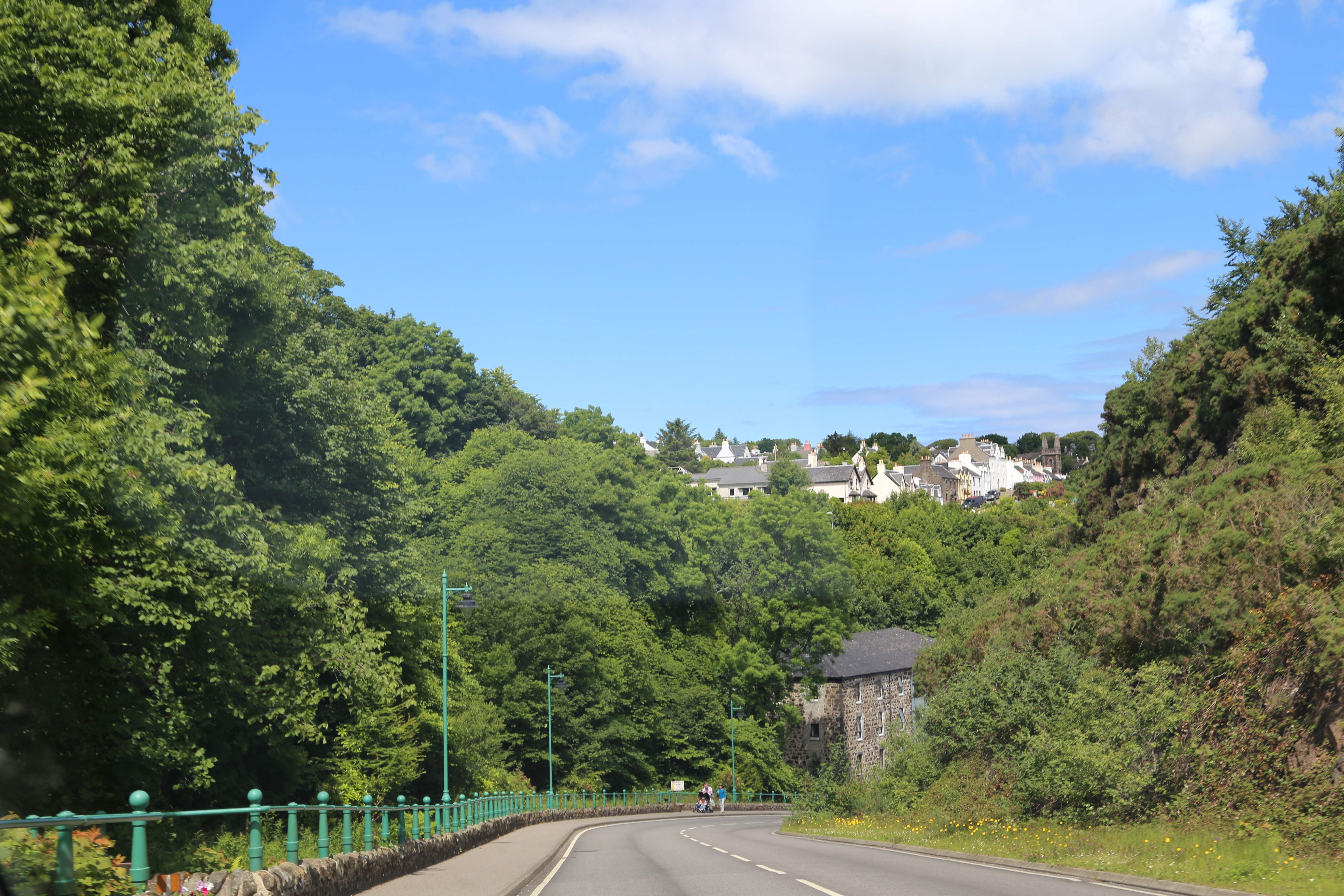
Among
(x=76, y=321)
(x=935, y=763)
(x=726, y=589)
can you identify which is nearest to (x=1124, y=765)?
(x=935, y=763)

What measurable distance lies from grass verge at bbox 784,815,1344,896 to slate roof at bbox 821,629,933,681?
53.5m

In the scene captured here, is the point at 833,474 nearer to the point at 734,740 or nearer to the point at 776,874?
the point at 734,740

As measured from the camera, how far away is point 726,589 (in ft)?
296

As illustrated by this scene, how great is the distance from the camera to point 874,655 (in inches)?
3278

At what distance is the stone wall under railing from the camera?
916 cm

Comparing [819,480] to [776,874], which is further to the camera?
[819,480]

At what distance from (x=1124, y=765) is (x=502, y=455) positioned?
251ft

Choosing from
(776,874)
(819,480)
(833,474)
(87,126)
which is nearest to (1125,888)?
(776,874)

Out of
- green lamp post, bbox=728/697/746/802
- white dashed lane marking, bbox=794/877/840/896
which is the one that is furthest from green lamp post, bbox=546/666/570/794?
white dashed lane marking, bbox=794/877/840/896

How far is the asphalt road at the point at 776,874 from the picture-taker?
13.5 metres

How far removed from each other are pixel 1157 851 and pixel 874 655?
6856cm

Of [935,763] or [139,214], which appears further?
[935,763]

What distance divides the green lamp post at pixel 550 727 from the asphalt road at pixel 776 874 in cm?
2695

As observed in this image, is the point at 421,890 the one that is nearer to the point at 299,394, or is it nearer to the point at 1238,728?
the point at 1238,728
